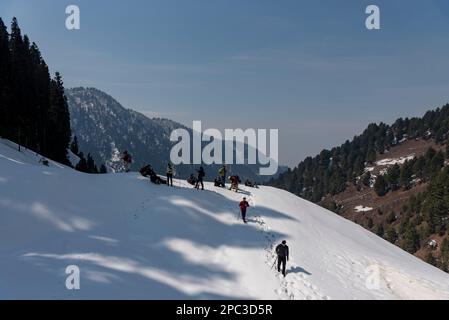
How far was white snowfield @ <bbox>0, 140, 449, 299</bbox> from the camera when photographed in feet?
57.4

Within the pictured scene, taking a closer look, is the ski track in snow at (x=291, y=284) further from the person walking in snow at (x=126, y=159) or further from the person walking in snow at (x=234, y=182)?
the person walking in snow at (x=126, y=159)

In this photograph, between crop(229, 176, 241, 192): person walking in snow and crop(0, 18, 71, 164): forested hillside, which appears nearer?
crop(229, 176, 241, 192): person walking in snow

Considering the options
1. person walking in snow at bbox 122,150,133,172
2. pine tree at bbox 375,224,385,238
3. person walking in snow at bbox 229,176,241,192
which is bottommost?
pine tree at bbox 375,224,385,238

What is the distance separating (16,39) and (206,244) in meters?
82.9

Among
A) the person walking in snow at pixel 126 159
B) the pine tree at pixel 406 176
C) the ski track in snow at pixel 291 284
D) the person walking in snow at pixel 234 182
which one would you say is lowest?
the ski track in snow at pixel 291 284

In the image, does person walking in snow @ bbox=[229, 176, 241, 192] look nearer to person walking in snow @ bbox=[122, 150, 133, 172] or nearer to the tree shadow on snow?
the tree shadow on snow

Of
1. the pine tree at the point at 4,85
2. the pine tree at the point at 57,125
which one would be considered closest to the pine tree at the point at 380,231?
the pine tree at the point at 57,125

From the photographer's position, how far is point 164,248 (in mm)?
21219

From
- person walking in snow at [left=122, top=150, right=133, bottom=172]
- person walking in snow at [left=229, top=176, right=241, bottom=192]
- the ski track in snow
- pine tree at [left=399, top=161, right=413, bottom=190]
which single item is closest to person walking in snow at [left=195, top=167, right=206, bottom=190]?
person walking in snow at [left=229, top=176, right=241, bottom=192]

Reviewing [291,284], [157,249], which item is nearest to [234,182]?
[157,249]

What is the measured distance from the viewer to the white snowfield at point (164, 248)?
17484mm
